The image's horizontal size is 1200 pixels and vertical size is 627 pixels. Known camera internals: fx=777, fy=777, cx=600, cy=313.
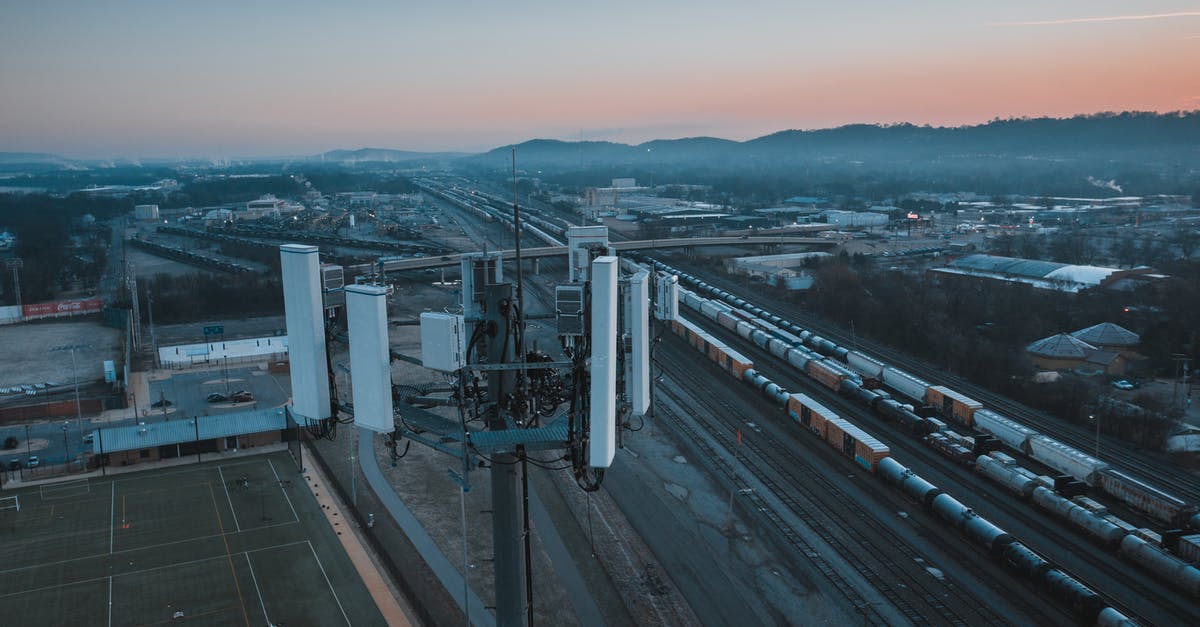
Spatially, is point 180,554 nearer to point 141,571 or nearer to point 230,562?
point 141,571

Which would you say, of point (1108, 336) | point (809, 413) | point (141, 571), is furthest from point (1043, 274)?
point (141, 571)

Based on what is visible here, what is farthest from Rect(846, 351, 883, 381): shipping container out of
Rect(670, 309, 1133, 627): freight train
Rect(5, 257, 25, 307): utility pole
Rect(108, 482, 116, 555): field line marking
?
Rect(5, 257, 25, 307): utility pole

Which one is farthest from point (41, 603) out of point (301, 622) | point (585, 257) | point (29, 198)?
point (29, 198)

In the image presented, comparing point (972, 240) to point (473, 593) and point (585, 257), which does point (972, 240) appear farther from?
point (585, 257)

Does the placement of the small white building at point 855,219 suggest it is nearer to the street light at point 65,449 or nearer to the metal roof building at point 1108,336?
the metal roof building at point 1108,336

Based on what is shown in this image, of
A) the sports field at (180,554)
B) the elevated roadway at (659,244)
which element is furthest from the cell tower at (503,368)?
the elevated roadway at (659,244)

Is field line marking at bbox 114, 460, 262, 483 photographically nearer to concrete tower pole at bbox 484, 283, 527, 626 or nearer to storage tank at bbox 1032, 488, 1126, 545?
concrete tower pole at bbox 484, 283, 527, 626
